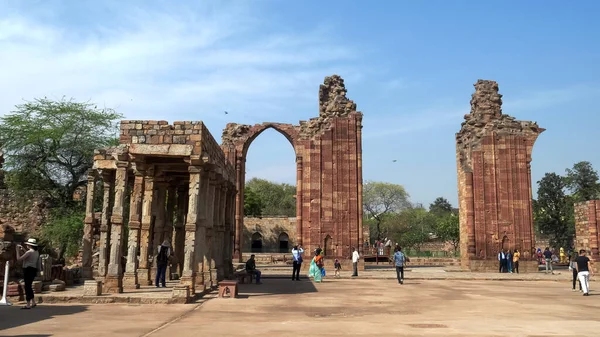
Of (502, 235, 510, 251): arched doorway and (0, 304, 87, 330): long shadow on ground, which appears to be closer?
(0, 304, 87, 330): long shadow on ground

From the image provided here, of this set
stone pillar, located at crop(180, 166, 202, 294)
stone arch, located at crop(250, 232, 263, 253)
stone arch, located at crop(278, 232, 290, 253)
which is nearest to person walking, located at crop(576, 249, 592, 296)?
stone pillar, located at crop(180, 166, 202, 294)

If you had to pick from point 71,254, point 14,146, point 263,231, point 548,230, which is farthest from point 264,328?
point 548,230

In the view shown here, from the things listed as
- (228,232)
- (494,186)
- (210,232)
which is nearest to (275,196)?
(494,186)

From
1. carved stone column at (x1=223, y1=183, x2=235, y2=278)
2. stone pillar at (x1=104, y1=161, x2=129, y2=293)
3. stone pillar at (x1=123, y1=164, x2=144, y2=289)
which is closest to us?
stone pillar at (x1=104, y1=161, x2=129, y2=293)

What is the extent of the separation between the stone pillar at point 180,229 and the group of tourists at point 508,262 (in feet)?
53.0

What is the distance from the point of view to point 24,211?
2662 centimetres

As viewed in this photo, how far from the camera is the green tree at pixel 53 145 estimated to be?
25.0 meters

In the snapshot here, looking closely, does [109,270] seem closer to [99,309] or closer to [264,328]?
[99,309]

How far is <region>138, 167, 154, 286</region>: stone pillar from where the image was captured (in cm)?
1409

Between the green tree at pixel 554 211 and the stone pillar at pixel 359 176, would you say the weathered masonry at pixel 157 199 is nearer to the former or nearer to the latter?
the stone pillar at pixel 359 176

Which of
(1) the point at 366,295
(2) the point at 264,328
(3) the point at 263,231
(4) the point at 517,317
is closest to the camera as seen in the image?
(2) the point at 264,328

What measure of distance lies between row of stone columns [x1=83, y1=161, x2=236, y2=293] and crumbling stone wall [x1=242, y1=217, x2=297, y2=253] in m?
30.2

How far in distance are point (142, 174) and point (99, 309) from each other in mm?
4350

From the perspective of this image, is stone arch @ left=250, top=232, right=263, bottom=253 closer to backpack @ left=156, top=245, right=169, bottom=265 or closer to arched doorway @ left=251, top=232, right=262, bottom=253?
arched doorway @ left=251, top=232, right=262, bottom=253
